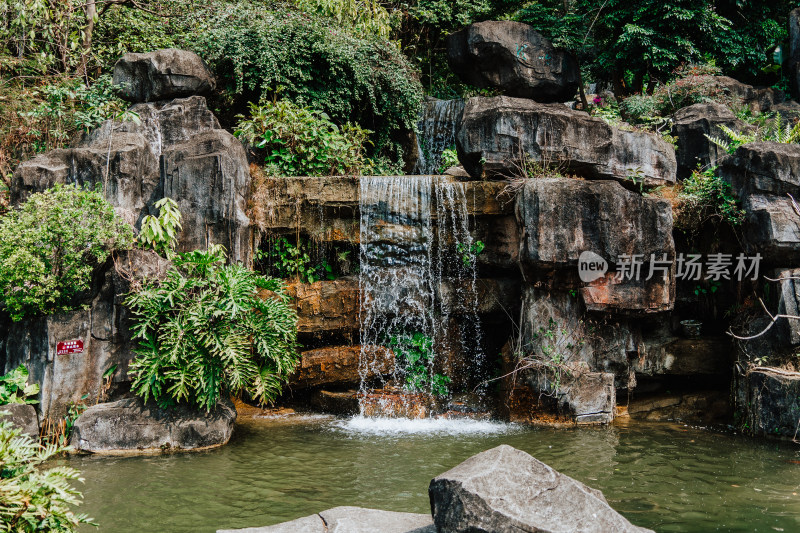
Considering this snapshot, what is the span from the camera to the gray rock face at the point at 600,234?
869cm

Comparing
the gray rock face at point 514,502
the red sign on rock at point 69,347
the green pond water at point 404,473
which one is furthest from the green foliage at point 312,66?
the gray rock face at point 514,502

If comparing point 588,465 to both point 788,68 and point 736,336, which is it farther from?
point 788,68

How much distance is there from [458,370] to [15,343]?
250 inches

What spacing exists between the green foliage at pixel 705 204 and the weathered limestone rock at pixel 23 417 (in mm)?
9548

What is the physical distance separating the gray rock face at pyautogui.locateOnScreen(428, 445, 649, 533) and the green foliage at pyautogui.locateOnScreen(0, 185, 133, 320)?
591cm

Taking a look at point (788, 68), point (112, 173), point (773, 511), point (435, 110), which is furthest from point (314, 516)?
point (788, 68)

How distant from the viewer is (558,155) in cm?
951

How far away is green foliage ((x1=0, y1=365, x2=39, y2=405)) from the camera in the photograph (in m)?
7.39

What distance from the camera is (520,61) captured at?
14.2 metres

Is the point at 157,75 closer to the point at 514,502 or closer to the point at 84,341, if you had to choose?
the point at 84,341

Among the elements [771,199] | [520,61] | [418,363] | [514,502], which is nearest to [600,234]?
[771,199]

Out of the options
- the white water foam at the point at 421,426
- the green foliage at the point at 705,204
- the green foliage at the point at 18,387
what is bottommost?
the white water foam at the point at 421,426

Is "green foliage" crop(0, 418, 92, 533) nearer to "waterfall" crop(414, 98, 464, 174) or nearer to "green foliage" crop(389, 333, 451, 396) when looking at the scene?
"green foliage" crop(389, 333, 451, 396)

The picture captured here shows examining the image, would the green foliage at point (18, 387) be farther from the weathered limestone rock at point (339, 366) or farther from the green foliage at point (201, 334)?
the weathered limestone rock at point (339, 366)
